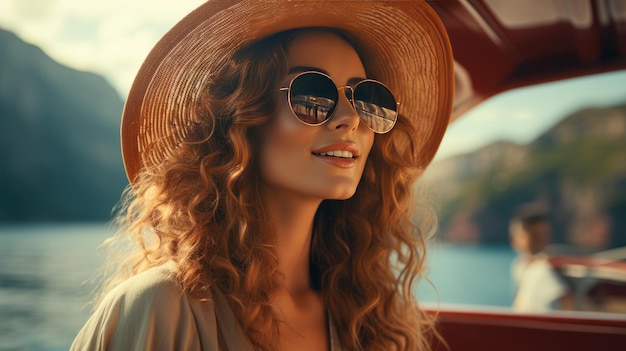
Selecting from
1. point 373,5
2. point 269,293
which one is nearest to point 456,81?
point 373,5

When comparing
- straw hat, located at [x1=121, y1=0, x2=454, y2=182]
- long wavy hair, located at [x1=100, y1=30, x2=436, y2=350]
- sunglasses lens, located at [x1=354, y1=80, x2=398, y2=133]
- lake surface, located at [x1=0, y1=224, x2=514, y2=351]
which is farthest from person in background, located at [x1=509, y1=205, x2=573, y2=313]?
sunglasses lens, located at [x1=354, y1=80, x2=398, y2=133]

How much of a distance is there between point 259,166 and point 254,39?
36 cm

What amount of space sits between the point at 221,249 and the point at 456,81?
1278mm

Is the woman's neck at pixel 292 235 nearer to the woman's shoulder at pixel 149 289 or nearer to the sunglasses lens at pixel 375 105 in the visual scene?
the sunglasses lens at pixel 375 105

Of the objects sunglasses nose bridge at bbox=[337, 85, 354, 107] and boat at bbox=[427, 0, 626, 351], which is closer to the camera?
sunglasses nose bridge at bbox=[337, 85, 354, 107]

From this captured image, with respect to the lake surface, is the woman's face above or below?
above

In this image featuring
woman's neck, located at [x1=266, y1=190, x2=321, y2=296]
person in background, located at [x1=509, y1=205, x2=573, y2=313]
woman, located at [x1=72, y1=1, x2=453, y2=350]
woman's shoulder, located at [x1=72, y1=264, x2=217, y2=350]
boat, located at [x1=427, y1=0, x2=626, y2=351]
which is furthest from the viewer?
person in background, located at [x1=509, y1=205, x2=573, y2=313]

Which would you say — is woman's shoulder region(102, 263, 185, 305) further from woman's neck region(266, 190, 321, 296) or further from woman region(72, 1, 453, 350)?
woman's neck region(266, 190, 321, 296)

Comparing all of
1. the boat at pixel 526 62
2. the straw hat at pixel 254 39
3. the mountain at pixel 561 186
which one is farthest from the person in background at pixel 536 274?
the mountain at pixel 561 186

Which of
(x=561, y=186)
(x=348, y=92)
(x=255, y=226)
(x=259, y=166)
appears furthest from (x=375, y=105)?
(x=561, y=186)

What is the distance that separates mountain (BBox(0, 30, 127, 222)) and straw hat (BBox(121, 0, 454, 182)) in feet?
59.1

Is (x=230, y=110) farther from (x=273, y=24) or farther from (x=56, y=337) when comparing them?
(x=56, y=337)

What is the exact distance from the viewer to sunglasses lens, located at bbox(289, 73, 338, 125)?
1.49 metres

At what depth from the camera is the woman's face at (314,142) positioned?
1.51 meters
